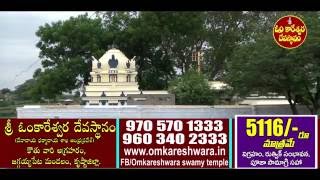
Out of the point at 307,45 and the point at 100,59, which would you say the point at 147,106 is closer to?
the point at 100,59

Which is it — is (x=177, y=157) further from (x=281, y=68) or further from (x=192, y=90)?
(x=192, y=90)

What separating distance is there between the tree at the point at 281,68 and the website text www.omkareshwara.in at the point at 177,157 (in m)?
6.51

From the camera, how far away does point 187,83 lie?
18.2 meters

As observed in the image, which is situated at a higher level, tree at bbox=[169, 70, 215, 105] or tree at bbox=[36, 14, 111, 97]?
tree at bbox=[36, 14, 111, 97]

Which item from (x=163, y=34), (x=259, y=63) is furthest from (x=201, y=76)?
(x=163, y=34)

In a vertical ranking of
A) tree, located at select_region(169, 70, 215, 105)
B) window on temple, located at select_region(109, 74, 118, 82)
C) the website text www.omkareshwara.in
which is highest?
window on temple, located at select_region(109, 74, 118, 82)

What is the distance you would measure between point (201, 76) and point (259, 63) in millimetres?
2485

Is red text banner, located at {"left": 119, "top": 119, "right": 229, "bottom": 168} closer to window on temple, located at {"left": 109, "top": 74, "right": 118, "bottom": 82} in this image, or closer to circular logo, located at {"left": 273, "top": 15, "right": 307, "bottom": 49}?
circular logo, located at {"left": 273, "top": 15, "right": 307, "bottom": 49}

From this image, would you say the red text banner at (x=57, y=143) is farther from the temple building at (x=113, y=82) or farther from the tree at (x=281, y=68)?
the tree at (x=281, y=68)

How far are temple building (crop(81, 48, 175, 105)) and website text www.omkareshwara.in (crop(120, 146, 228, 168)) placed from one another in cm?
462

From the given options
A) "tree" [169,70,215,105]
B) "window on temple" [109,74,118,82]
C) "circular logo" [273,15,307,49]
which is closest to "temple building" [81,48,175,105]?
"window on temple" [109,74,118,82]

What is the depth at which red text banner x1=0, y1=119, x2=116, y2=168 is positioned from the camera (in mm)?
8039

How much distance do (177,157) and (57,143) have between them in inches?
61.5

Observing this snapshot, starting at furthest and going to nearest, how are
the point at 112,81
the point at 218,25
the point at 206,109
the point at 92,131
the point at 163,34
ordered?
the point at 218,25 < the point at 163,34 < the point at 206,109 < the point at 112,81 < the point at 92,131
